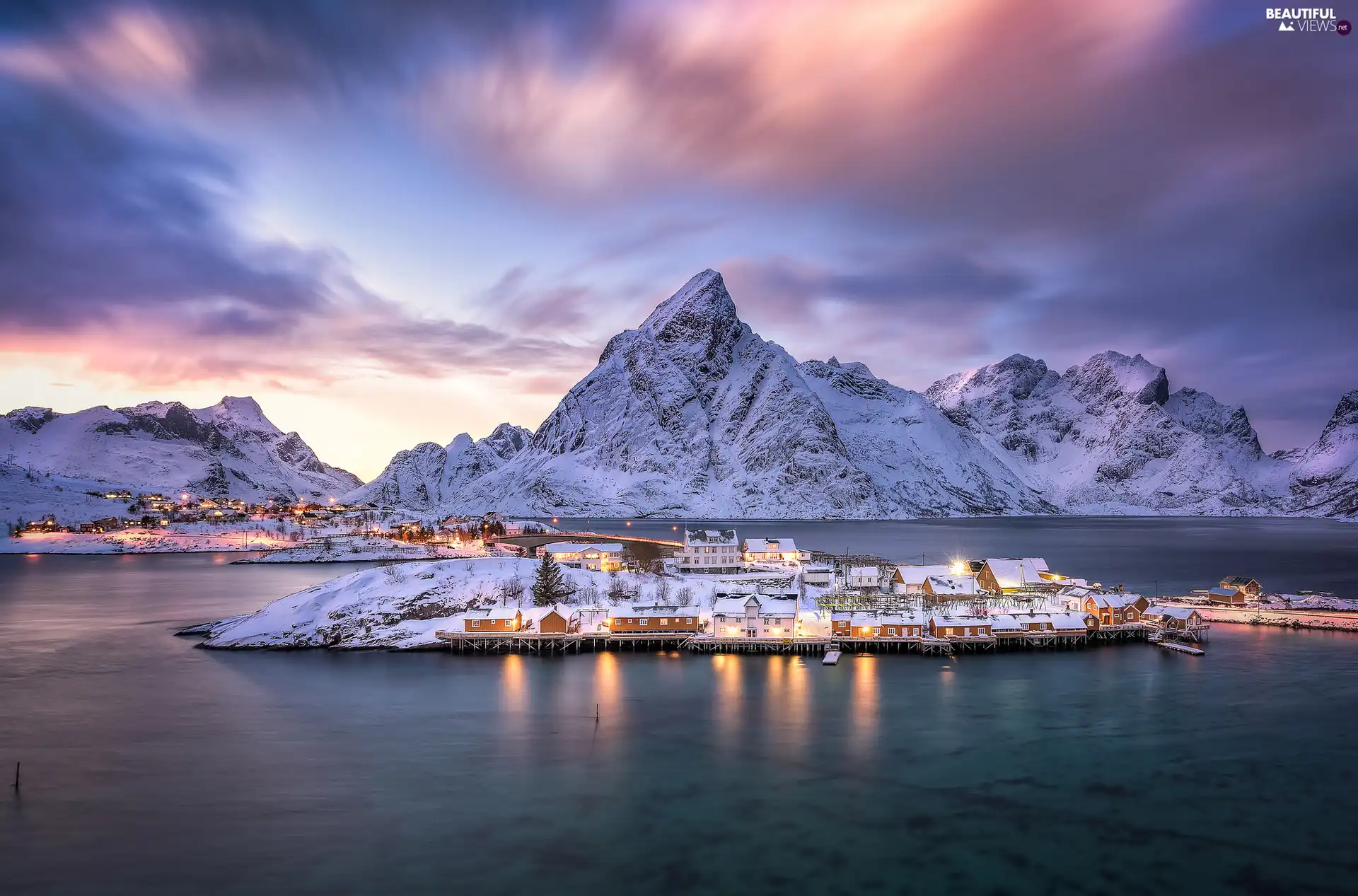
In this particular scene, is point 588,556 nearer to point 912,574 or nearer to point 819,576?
point 819,576

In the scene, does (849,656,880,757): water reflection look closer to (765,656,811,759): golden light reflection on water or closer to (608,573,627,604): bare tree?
(765,656,811,759): golden light reflection on water

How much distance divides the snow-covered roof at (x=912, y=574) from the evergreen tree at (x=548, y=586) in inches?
1341

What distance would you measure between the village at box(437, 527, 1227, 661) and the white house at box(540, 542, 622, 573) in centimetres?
1403

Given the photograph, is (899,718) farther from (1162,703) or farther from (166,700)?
(166,700)

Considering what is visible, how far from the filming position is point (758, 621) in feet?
221

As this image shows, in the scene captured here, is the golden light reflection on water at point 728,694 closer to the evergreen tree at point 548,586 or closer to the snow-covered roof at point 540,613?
the snow-covered roof at point 540,613

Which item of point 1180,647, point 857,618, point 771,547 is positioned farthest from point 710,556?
point 1180,647

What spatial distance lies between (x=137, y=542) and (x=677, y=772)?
179487 mm

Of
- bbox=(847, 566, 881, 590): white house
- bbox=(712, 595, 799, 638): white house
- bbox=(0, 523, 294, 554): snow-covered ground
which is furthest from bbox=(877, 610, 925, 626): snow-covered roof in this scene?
bbox=(0, 523, 294, 554): snow-covered ground

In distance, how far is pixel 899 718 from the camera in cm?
4669

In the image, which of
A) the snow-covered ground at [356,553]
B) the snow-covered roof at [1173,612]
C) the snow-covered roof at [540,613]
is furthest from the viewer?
the snow-covered ground at [356,553]

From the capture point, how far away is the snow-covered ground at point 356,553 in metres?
141

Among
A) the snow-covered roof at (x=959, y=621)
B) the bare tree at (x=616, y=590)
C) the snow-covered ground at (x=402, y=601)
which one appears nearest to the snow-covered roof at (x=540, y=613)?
→ the snow-covered ground at (x=402, y=601)

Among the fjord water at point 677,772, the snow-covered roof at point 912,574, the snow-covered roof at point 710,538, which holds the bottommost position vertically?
the fjord water at point 677,772
